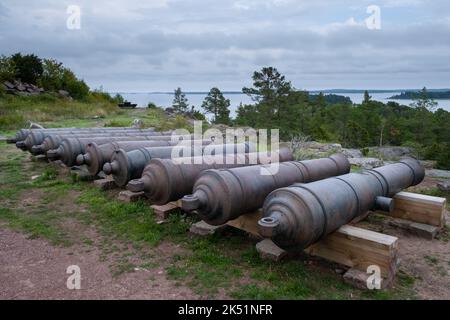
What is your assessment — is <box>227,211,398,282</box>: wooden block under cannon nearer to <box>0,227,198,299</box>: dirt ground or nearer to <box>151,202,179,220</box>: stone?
<box>0,227,198,299</box>: dirt ground

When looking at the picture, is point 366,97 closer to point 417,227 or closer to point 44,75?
point 44,75

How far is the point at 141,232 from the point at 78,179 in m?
3.61

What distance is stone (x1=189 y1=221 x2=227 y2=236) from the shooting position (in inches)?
204

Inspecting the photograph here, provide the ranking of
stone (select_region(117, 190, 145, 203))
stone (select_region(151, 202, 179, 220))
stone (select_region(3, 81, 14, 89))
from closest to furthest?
stone (select_region(151, 202, 179, 220)), stone (select_region(117, 190, 145, 203)), stone (select_region(3, 81, 14, 89))

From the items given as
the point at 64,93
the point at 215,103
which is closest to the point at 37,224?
the point at 64,93

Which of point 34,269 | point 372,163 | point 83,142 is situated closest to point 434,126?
point 372,163

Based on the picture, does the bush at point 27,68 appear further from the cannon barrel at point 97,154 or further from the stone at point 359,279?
the stone at point 359,279

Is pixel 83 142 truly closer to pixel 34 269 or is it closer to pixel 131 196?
pixel 131 196

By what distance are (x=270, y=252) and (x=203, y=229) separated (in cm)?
119

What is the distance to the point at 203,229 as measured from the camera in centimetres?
519

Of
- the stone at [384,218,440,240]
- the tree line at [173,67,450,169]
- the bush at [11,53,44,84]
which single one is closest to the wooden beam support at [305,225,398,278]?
the stone at [384,218,440,240]

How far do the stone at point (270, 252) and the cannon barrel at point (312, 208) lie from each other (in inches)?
13.4

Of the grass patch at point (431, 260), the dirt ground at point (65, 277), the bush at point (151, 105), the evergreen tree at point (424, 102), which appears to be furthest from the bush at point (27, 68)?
the evergreen tree at point (424, 102)

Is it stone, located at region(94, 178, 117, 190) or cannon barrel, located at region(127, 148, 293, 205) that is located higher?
cannon barrel, located at region(127, 148, 293, 205)
